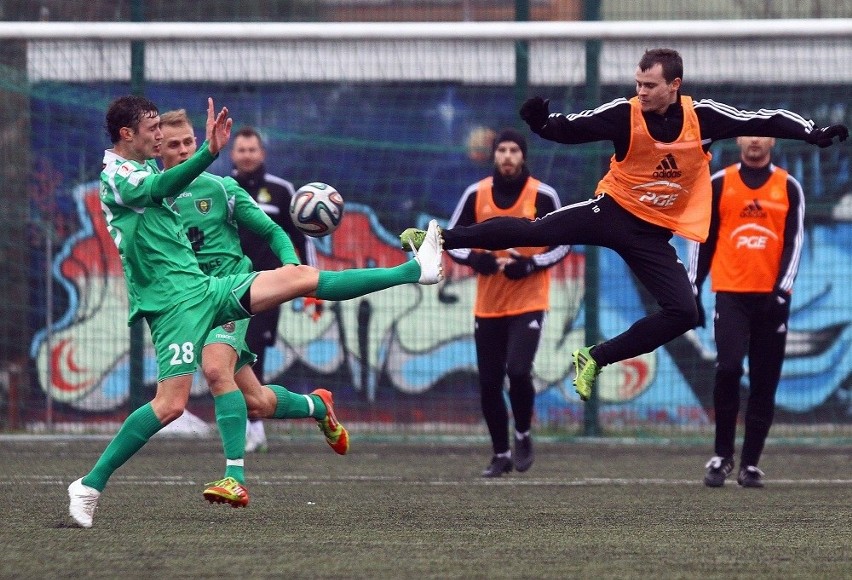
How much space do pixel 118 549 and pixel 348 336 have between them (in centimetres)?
758

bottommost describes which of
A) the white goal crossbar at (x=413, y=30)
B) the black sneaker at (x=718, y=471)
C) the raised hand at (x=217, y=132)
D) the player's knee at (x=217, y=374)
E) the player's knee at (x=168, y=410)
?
the black sneaker at (x=718, y=471)

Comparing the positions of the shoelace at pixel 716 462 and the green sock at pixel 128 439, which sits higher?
the green sock at pixel 128 439

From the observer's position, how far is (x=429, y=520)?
6832mm

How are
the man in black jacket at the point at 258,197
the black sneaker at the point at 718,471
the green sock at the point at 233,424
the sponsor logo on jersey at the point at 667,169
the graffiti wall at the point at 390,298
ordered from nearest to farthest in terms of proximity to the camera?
the green sock at the point at 233,424 < the sponsor logo on jersey at the point at 667,169 < the black sneaker at the point at 718,471 < the man in black jacket at the point at 258,197 < the graffiti wall at the point at 390,298

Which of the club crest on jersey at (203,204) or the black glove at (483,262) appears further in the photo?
the black glove at (483,262)

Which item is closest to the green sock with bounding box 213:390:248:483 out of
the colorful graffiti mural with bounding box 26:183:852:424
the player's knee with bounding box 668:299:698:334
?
the player's knee with bounding box 668:299:698:334

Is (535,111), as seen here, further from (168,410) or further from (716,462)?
(716,462)

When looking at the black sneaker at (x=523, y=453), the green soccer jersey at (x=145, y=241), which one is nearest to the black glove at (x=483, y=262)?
the black sneaker at (x=523, y=453)

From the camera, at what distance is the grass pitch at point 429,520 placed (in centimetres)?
535

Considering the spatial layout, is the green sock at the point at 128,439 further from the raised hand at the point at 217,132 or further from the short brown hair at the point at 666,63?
the short brown hair at the point at 666,63

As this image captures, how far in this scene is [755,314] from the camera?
9.14m

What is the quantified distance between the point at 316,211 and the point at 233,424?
123 cm

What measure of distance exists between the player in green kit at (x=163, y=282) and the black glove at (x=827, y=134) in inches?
83.1

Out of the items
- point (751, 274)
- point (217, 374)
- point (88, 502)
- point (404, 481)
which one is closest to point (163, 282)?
point (217, 374)
